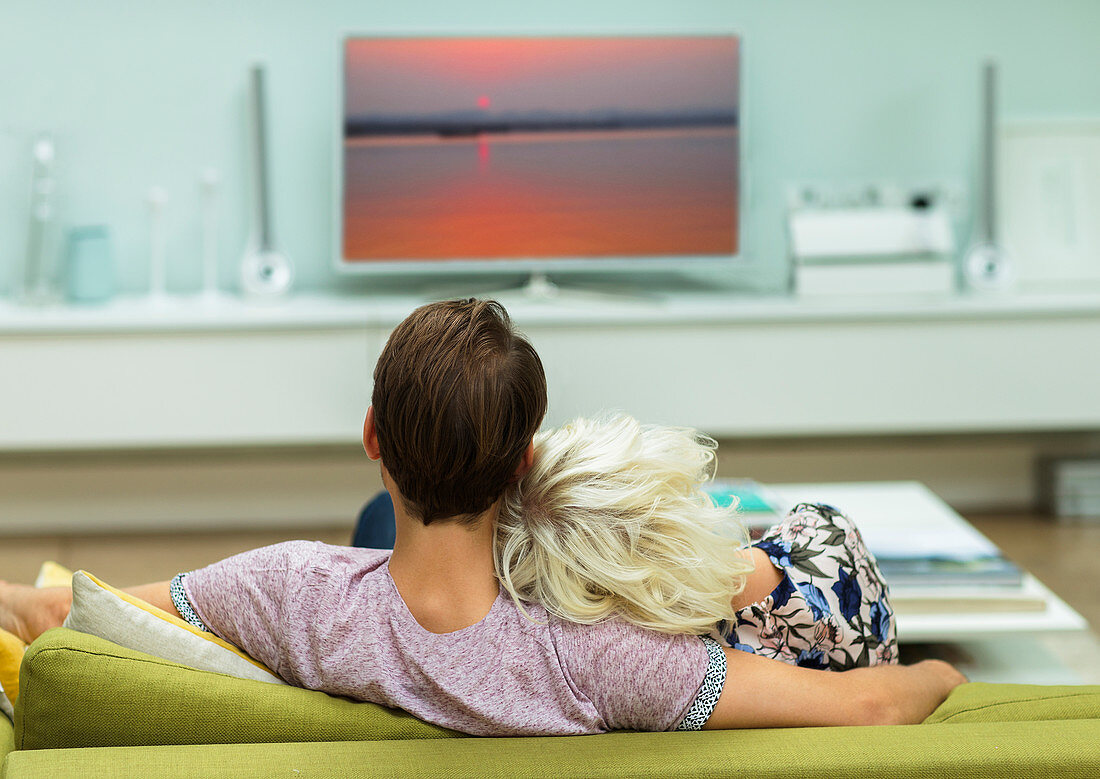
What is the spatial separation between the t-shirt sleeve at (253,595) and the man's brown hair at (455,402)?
0.48 feet

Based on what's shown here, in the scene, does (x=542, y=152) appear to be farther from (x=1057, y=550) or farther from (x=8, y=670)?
(x=8, y=670)

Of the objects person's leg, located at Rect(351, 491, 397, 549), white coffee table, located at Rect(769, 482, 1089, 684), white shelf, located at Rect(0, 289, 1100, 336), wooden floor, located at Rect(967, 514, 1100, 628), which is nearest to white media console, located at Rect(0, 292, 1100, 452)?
white shelf, located at Rect(0, 289, 1100, 336)

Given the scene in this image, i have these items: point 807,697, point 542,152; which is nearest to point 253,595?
point 807,697

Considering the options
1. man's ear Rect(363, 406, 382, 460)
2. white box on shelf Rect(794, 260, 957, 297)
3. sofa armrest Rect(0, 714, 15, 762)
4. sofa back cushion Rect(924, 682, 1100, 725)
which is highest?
white box on shelf Rect(794, 260, 957, 297)

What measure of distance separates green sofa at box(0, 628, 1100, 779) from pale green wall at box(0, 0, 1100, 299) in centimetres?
267

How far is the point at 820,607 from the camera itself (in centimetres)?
113

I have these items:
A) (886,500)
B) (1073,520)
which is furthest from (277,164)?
(1073,520)

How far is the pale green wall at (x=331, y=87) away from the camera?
334 centimetres

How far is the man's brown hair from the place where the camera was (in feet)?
3.08

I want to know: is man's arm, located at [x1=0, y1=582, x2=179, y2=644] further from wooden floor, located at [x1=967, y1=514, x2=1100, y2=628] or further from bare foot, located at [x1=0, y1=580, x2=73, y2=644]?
wooden floor, located at [x1=967, y1=514, x2=1100, y2=628]

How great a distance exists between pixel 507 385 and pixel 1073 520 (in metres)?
2.99

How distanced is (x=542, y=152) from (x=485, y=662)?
2.56 metres

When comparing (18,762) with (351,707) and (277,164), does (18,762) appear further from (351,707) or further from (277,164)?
(277,164)

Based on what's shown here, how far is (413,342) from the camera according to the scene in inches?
37.5
